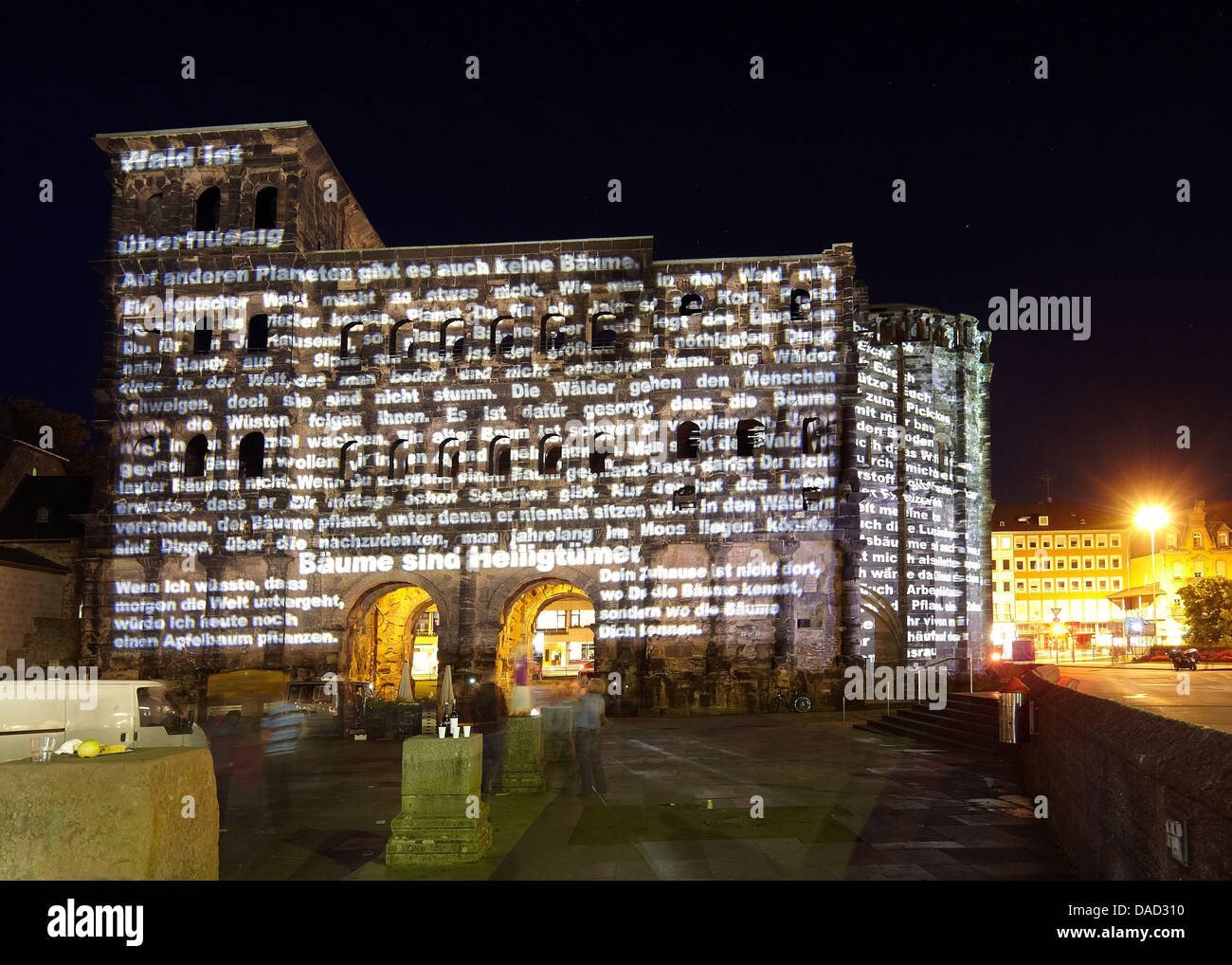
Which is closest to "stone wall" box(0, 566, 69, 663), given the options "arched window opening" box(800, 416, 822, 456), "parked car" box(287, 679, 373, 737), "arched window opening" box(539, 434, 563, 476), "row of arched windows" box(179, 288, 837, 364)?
"row of arched windows" box(179, 288, 837, 364)

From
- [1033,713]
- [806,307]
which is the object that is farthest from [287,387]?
[1033,713]

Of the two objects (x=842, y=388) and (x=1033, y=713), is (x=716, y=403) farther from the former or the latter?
(x=1033, y=713)

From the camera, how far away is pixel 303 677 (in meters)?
31.0

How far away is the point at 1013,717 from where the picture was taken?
50.7 ft

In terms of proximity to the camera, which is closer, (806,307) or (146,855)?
(146,855)

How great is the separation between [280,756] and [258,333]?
18007 mm

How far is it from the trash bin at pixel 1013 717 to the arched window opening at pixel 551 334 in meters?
20.2

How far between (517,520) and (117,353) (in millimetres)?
15069

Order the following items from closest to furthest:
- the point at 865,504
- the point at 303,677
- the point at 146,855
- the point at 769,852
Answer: the point at 146,855 < the point at 769,852 < the point at 303,677 < the point at 865,504

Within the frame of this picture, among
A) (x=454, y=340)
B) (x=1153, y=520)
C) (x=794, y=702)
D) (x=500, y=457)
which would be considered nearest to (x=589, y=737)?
(x=794, y=702)

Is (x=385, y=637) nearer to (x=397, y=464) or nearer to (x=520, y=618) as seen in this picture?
(x=520, y=618)

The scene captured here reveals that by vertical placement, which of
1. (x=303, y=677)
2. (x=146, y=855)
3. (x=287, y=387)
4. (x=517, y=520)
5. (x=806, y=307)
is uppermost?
(x=806, y=307)

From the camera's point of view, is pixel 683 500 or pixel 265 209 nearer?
pixel 683 500

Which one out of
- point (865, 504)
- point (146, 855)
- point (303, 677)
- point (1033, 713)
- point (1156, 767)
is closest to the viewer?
point (146, 855)
